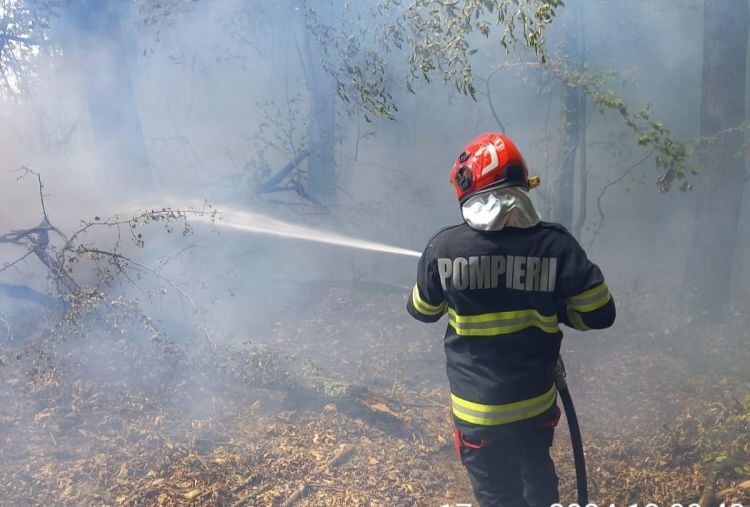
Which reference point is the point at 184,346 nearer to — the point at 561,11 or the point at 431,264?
the point at 431,264

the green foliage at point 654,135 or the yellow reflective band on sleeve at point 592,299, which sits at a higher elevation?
the green foliage at point 654,135

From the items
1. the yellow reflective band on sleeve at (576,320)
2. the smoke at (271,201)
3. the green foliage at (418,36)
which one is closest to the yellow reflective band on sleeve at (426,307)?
the yellow reflective band on sleeve at (576,320)

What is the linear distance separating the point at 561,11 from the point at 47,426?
25.7 ft

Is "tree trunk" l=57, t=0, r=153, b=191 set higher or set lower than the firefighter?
higher

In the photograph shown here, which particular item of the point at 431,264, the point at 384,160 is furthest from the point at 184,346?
the point at 384,160

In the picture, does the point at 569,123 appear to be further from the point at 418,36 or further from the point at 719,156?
the point at 418,36

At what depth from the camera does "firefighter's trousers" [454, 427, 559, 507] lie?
260 centimetres

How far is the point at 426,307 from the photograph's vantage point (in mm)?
2680

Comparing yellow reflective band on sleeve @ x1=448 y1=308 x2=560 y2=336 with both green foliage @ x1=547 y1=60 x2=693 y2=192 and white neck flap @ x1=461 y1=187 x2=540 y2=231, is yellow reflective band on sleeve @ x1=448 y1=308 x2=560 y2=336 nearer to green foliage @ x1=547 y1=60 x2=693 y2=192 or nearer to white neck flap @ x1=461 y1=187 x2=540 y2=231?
white neck flap @ x1=461 y1=187 x2=540 y2=231

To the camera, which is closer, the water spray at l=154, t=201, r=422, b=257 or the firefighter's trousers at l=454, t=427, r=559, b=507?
the firefighter's trousers at l=454, t=427, r=559, b=507

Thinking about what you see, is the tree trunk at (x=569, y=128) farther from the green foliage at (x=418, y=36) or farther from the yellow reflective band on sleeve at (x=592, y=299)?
the yellow reflective band on sleeve at (x=592, y=299)

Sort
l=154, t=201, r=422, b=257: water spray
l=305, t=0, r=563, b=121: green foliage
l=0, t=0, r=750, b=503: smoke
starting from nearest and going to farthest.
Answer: l=305, t=0, r=563, b=121: green foliage → l=0, t=0, r=750, b=503: smoke → l=154, t=201, r=422, b=257: water spray

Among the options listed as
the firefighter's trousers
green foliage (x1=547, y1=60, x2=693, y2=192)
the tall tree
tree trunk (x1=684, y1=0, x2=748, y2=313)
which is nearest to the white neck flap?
the firefighter's trousers

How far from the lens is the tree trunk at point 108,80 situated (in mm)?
8391
